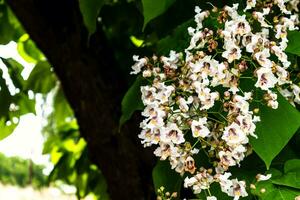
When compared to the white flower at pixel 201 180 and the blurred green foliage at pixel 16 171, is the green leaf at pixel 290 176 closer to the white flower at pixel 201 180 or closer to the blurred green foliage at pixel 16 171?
the white flower at pixel 201 180

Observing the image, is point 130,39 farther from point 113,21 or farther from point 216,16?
point 216,16

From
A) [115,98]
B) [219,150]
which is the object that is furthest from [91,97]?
[219,150]

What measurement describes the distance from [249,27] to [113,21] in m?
1.31

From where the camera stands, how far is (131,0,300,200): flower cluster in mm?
979

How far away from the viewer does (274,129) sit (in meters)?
1.03

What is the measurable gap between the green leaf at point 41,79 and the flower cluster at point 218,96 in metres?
1.26

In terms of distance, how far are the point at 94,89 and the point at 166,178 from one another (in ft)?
2.47

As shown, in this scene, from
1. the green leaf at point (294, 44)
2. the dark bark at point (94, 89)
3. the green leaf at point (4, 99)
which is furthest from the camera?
the dark bark at point (94, 89)

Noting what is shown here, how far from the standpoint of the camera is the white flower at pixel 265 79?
3.27ft

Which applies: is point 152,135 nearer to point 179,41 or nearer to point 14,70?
point 179,41

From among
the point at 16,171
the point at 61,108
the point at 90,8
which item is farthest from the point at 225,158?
the point at 16,171

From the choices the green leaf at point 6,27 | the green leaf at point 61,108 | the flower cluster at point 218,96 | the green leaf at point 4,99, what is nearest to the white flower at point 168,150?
the flower cluster at point 218,96

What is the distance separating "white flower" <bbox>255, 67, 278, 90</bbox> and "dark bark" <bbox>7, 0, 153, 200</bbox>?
0.86 meters

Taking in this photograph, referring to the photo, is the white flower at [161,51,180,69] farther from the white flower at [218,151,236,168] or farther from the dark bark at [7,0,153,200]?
the dark bark at [7,0,153,200]
